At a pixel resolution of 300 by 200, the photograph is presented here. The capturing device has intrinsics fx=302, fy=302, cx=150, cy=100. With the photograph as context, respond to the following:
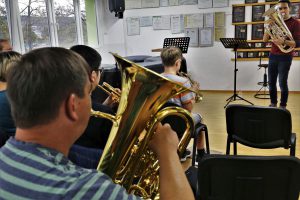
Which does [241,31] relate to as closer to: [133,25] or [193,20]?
[193,20]

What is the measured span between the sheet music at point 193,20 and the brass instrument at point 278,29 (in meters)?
2.40

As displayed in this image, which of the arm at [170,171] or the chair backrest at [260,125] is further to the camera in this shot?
the chair backrest at [260,125]

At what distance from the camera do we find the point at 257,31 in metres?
6.33

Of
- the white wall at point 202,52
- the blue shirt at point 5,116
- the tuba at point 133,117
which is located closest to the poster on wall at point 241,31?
the white wall at point 202,52

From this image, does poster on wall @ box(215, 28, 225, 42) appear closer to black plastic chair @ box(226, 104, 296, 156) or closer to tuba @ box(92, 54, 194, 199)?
black plastic chair @ box(226, 104, 296, 156)

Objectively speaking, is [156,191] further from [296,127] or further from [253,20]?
[253,20]

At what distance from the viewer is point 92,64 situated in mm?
2049

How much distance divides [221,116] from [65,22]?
4.26 m

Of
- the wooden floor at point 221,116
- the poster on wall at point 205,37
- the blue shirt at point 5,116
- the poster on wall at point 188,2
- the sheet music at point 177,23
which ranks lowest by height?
the wooden floor at point 221,116

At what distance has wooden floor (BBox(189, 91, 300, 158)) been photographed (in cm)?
344

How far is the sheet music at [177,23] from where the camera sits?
6844 millimetres

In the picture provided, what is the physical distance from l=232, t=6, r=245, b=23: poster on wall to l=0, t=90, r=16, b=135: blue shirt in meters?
5.53

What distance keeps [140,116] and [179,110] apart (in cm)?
17

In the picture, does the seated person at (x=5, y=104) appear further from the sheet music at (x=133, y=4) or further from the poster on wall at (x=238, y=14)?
the sheet music at (x=133, y=4)
